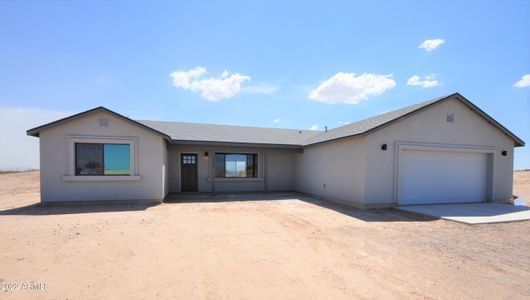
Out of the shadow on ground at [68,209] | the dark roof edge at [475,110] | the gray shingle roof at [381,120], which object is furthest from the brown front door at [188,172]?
the gray shingle roof at [381,120]

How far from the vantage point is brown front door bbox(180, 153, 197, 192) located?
1398 cm

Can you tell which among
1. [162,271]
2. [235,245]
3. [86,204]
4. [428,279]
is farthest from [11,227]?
[428,279]

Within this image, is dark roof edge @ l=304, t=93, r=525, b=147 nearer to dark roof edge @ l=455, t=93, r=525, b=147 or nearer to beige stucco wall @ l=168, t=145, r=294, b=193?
dark roof edge @ l=455, t=93, r=525, b=147

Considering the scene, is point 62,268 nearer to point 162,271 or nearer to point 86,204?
point 162,271

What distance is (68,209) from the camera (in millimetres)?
9172

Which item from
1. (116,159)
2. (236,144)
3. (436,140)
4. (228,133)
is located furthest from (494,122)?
(116,159)

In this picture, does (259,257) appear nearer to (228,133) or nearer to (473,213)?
(473,213)

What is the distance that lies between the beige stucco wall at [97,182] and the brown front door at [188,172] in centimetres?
316

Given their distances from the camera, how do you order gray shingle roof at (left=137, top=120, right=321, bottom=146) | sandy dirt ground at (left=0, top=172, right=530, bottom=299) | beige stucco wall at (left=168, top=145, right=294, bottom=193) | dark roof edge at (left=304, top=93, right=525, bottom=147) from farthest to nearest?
beige stucco wall at (left=168, top=145, right=294, bottom=193), gray shingle roof at (left=137, top=120, right=321, bottom=146), dark roof edge at (left=304, top=93, right=525, bottom=147), sandy dirt ground at (left=0, top=172, right=530, bottom=299)

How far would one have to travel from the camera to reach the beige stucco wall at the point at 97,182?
9.74 meters

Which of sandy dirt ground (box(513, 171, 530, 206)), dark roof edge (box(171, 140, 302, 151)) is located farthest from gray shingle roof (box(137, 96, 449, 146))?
sandy dirt ground (box(513, 171, 530, 206))

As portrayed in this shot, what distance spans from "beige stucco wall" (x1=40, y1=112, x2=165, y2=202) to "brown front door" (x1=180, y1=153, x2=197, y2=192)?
316 centimetres

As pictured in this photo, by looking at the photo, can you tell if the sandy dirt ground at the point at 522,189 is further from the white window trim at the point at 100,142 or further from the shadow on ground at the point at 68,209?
the white window trim at the point at 100,142

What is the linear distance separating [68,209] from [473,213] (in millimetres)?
13849
